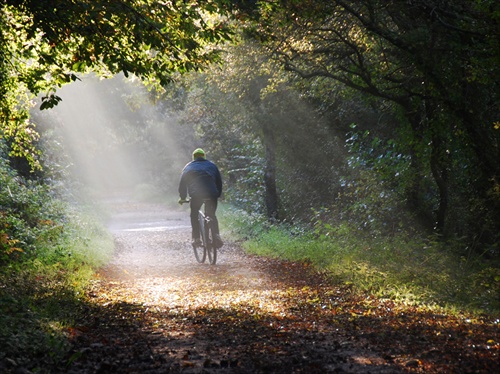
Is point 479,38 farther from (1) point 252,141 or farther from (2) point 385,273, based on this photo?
(1) point 252,141

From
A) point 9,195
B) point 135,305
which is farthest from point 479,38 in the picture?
point 9,195

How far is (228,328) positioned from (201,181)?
663 cm

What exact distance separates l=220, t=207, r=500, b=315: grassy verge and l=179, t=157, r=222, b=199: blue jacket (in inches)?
96.0

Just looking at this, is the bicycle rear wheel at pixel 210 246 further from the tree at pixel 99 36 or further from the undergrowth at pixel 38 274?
the tree at pixel 99 36

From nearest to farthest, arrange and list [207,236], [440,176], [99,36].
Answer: [99,36] < [440,176] < [207,236]

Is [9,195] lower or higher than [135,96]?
lower

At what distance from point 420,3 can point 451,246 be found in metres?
4.21

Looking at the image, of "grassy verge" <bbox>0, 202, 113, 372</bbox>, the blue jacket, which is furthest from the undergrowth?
the blue jacket

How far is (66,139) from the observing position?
30.5 m

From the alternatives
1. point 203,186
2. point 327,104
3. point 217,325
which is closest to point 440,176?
point 203,186

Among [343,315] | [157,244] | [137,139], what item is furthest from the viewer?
[137,139]

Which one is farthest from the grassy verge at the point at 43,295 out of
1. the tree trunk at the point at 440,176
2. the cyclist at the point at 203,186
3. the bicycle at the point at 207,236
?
the tree trunk at the point at 440,176

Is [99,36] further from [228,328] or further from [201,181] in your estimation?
[201,181]

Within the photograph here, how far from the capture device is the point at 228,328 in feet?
21.1
